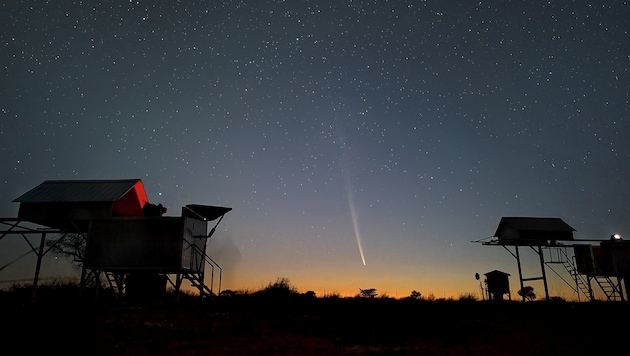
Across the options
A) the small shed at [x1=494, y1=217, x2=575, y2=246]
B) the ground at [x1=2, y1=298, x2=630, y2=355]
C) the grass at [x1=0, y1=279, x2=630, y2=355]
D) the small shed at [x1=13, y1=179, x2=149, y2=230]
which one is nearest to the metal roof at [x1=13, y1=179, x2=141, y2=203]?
the small shed at [x1=13, y1=179, x2=149, y2=230]

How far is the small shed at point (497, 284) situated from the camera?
129 feet

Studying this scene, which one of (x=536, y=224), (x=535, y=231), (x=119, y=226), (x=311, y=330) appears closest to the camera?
(x=311, y=330)

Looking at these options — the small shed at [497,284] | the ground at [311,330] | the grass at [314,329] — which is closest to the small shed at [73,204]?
the grass at [314,329]

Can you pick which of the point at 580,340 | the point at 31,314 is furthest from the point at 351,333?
the point at 31,314

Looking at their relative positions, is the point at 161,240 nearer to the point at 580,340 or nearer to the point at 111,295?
the point at 111,295

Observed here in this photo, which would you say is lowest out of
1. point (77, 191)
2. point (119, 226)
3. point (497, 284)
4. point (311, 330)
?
point (311, 330)

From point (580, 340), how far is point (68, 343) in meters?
16.4

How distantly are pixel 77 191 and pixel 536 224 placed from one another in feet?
109

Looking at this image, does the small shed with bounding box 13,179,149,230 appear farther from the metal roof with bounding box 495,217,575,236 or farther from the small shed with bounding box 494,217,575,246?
the metal roof with bounding box 495,217,575,236

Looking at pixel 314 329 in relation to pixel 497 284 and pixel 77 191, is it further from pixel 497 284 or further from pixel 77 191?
pixel 497 284

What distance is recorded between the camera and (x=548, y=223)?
3456cm

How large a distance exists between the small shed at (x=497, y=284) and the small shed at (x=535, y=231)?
6.67m

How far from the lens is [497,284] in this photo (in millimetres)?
39625

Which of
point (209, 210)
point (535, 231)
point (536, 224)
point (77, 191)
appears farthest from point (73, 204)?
point (536, 224)
